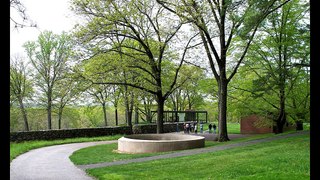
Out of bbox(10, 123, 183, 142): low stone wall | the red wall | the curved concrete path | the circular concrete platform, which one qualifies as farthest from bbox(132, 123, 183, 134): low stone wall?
the curved concrete path

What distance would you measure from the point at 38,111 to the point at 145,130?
16376 mm

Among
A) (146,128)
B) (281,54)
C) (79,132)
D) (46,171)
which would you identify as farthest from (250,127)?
(46,171)

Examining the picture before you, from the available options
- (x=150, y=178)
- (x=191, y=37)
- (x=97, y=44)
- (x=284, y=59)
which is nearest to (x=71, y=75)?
(x=97, y=44)

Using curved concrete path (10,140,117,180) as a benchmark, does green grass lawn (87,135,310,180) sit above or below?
above

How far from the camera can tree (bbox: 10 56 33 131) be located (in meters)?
40.8

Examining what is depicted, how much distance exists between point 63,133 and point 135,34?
40.0ft

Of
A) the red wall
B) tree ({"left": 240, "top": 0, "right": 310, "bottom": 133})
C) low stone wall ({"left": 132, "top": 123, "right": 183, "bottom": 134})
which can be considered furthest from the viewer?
the red wall

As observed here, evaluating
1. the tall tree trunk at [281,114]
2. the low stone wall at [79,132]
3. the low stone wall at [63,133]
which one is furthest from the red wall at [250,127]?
the low stone wall at [63,133]

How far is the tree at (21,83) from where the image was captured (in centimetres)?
4075

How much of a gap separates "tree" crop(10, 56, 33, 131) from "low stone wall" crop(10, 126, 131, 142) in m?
11.2

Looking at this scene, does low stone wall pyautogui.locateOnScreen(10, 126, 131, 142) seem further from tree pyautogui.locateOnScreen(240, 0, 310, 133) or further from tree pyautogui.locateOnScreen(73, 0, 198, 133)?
tree pyautogui.locateOnScreen(240, 0, 310, 133)

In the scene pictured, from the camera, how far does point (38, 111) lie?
149ft

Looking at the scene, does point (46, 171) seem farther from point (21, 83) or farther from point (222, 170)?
point (21, 83)

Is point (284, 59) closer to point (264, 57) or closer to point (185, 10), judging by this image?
point (264, 57)
